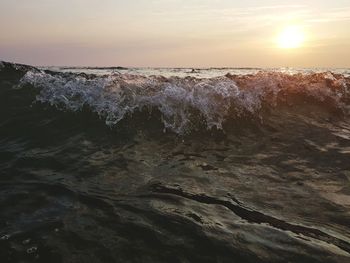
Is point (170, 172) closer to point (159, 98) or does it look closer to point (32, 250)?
point (32, 250)

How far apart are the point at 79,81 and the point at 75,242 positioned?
7206 mm

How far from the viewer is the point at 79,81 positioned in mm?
11078

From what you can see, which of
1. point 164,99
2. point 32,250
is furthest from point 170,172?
point 164,99

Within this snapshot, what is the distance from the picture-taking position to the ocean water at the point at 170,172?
4512 mm

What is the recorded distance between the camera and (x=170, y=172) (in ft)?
23.0

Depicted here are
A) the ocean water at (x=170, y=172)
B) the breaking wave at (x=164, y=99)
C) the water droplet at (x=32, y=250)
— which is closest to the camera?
the water droplet at (x=32, y=250)

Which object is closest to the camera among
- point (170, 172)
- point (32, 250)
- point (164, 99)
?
point (32, 250)

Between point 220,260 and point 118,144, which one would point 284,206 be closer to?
point 220,260

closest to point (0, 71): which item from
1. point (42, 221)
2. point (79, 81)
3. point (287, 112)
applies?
point (79, 81)

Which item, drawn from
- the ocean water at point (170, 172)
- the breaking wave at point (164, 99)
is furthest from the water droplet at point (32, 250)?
the breaking wave at point (164, 99)

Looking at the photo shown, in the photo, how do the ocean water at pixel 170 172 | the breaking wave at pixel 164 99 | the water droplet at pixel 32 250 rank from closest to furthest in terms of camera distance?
the water droplet at pixel 32 250, the ocean water at pixel 170 172, the breaking wave at pixel 164 99

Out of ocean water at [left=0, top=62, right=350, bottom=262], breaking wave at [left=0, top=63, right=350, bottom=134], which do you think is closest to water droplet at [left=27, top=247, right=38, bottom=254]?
ocean water at [left=0, top=62, right=350, bottom=262]

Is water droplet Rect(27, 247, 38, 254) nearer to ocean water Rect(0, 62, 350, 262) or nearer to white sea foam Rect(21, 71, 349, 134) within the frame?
ocean water Rect(0, 62, 350, 262)

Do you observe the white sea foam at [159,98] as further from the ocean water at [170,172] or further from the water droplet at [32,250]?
the water droplet at [32,250]
